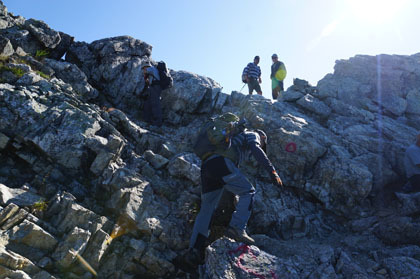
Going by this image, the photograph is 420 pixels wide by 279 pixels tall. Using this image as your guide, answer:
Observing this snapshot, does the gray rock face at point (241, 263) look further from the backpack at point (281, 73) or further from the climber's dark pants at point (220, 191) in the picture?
the backpack at point (281, 73)

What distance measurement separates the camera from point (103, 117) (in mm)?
12141

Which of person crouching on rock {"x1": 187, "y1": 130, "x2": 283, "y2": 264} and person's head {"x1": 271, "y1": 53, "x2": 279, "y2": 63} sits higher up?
person's head {"x1": 271, "y1": 53, "x2": 279, "y2": 63}

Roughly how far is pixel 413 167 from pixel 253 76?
1131cm

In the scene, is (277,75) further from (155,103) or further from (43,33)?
(43,33)

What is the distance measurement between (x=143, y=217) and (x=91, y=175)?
2.94 metres

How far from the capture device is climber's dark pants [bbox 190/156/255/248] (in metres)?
7.26

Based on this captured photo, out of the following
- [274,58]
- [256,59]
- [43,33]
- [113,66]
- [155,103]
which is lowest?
[155,103]

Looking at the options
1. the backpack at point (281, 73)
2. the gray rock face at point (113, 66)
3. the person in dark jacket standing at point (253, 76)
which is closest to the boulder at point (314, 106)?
the person in dark jacket standing at point (253, 76)

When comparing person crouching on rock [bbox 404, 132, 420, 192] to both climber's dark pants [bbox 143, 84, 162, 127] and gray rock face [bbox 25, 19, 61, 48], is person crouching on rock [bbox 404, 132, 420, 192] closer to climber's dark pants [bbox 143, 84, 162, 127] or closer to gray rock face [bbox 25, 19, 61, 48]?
climber's dark pants [bbox 143, 84, 162, 127]

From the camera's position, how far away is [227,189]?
24.8ft

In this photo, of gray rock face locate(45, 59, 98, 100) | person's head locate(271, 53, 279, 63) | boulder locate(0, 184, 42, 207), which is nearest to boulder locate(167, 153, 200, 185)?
boulder locate(0, 184, 42, 207)

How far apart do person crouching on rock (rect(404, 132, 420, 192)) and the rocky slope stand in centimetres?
65

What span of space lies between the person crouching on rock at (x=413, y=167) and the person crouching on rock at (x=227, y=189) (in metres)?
7.78

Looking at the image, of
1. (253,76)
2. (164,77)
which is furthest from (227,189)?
(253,76)
